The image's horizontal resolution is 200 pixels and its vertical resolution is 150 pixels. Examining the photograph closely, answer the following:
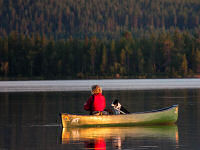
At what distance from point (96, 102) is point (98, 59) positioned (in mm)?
165145

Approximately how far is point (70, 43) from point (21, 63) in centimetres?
2231

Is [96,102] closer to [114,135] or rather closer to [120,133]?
[120,133]

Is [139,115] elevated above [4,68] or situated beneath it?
situated beneath

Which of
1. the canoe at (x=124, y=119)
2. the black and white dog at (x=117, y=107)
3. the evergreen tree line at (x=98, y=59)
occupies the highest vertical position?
the evergreen tree line at (x=98, y=59)

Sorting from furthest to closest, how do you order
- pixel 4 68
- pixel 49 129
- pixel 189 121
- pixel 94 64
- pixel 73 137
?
pixel 94 64 < pixel 4 68 < pixel 189 121 < pixel 49 129 < pixel 73 137

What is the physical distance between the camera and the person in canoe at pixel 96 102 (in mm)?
23906

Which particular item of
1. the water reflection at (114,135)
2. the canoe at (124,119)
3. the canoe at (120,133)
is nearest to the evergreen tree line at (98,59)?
the canoe at (124,119)

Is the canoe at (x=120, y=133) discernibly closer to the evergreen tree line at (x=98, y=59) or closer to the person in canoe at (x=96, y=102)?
the person in canoe at (x=96, y=102)

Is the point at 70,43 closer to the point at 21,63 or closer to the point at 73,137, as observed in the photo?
the point at 21,63

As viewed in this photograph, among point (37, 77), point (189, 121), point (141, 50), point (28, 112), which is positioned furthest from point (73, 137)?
point (141, 50)

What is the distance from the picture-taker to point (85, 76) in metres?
182

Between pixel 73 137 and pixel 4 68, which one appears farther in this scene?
pixel 4 68

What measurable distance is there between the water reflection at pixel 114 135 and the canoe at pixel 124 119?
30 centimetres

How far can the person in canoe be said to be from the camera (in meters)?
23.9
